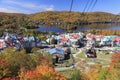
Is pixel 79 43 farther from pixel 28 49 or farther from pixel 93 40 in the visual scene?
pixel 28 49

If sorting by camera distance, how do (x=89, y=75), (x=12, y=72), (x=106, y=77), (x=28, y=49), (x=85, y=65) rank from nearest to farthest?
1. (x=12, y=72)
2. (x=106, y=77)
3. (x=89, y=75)
4. (x=85, y=65)
5. (x=28, y=49)

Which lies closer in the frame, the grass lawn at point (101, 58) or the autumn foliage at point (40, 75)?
the autumn foliage at point (40, 75)

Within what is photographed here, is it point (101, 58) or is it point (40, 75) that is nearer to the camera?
point (40, 75)

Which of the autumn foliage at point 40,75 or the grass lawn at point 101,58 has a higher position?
the autumn foliage at point 40,75

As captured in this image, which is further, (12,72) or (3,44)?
(3,44)

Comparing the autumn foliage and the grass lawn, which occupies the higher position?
the autumn foliage

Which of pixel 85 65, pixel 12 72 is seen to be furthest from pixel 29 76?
pixel 85 65

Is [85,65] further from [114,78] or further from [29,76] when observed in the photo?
[29,76]

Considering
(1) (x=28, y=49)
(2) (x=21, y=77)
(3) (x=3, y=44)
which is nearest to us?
(2) (x=21, y=77)

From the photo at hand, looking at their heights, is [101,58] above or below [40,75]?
below

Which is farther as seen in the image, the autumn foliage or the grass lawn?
the grass lawn
